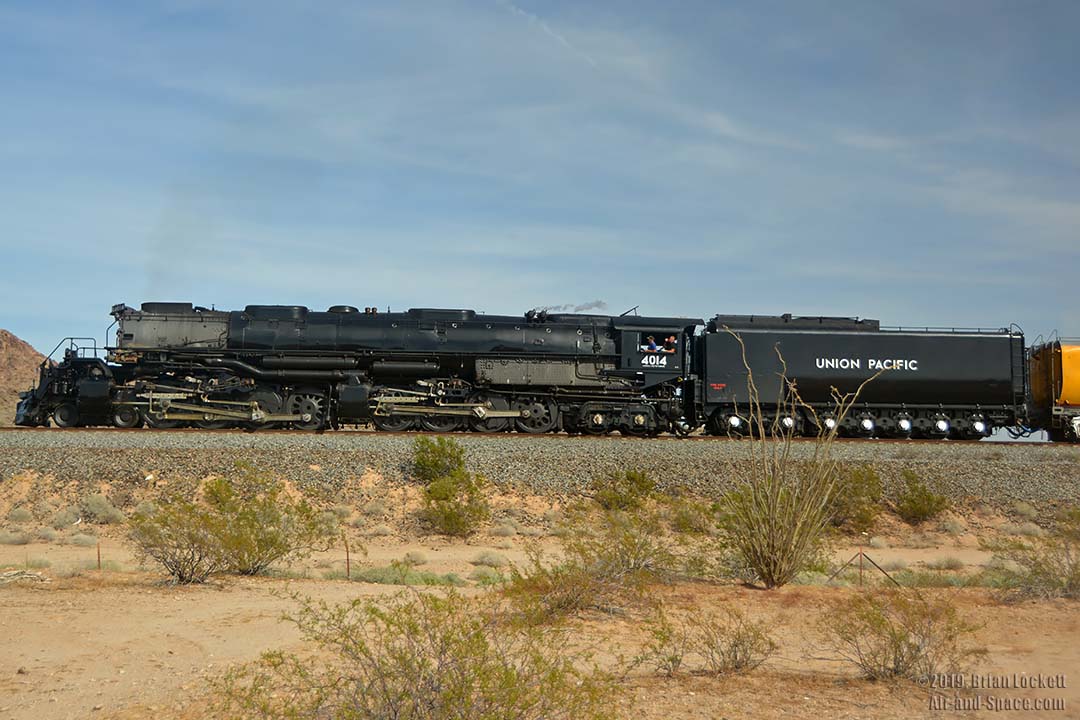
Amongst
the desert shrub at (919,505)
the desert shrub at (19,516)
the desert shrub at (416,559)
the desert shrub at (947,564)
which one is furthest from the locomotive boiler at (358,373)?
the desert shrub at (947,564)

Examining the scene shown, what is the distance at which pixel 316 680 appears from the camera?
748 centimetres

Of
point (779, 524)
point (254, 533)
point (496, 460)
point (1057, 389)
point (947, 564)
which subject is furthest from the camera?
point (1057, 389)

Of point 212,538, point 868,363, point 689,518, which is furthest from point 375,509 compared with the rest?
point 868,363

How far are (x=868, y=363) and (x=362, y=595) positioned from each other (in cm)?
2069

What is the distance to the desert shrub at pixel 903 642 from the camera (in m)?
8.16

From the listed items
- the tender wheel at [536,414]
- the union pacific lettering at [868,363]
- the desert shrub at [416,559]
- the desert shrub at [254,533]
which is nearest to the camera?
the desert shrub at [254,533]

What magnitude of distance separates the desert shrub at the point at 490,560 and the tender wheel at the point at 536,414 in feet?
30.7

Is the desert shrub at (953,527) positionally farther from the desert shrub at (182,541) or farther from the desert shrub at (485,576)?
the desert shrub at (182,541)

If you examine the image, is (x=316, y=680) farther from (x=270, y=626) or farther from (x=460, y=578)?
(x=460, y=578)

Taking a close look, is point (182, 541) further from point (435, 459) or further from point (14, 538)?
point (435, 459)

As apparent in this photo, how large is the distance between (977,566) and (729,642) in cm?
1066

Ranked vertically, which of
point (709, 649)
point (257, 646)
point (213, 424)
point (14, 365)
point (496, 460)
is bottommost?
point (257, 646)

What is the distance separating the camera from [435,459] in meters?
20.4

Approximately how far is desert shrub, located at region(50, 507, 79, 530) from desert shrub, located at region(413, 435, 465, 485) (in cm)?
742
